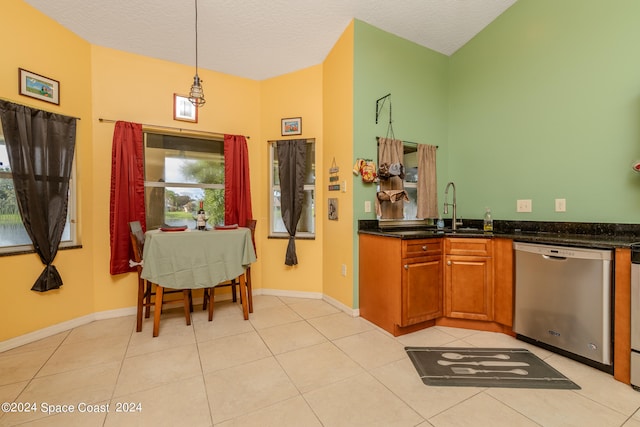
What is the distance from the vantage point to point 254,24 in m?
2.78

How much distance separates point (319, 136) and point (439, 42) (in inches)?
71.0

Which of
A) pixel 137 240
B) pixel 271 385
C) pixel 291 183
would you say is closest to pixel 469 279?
pixel 271 385

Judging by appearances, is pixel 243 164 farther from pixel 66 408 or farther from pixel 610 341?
pixel 610 341

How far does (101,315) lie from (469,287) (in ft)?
12.2

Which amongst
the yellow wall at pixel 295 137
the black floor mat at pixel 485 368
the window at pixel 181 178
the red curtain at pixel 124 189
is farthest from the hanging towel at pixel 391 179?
the red curtain at pixel 124 189

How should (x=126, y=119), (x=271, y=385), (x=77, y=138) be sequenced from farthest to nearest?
(x=126, y=119) → (x=77, y=138) → (x=271, y=385)

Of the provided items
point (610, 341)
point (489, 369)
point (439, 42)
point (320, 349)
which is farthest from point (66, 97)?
point (610, 341)

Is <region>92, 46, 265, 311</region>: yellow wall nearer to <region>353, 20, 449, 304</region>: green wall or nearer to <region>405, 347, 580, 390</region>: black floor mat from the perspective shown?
<region>353, 20, 449, 304</region>: green wall

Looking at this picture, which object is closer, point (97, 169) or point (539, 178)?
point (539, 178)

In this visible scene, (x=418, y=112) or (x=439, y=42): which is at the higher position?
(x=439, y=42)

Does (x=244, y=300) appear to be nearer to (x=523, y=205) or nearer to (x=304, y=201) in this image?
(x=304, y=201)

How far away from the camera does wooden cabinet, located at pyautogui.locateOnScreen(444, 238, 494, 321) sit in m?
2.49

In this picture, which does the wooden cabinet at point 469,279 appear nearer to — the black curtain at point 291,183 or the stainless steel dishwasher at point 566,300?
the stainless steel dishwasher at point 566,300

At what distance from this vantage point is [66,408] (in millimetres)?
1577
